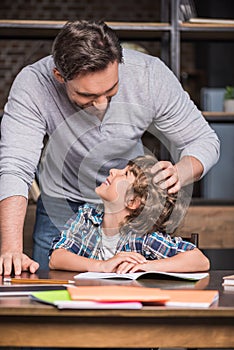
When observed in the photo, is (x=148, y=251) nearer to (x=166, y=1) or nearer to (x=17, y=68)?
(x=166, y=1)

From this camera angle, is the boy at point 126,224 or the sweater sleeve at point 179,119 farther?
the sweater sleeve at point 179,119

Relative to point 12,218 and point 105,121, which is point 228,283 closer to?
point 12,218

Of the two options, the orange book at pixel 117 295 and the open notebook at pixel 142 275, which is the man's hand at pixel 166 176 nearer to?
the open notebook at pixel 142 275

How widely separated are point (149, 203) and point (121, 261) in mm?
310

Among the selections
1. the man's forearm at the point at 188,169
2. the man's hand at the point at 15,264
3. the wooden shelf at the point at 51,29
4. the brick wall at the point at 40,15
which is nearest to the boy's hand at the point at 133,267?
the man's hand at the point at 15,264

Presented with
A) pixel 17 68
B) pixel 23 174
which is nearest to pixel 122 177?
pixel 23 174

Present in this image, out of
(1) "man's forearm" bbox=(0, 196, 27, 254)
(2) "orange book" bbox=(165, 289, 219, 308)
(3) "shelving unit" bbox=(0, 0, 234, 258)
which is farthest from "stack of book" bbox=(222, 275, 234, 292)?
(3) "shelving unit" bbox=(0, 0, 234, 258)

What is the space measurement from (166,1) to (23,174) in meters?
1.73

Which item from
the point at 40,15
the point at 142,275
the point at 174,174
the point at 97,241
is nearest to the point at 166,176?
the point at 174,174

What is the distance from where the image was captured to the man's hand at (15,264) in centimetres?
206

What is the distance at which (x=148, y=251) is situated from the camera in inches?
88.2

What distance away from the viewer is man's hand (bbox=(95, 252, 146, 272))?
6.71 feet

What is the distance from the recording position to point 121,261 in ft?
6.72

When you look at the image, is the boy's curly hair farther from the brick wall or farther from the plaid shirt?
the brick wall
